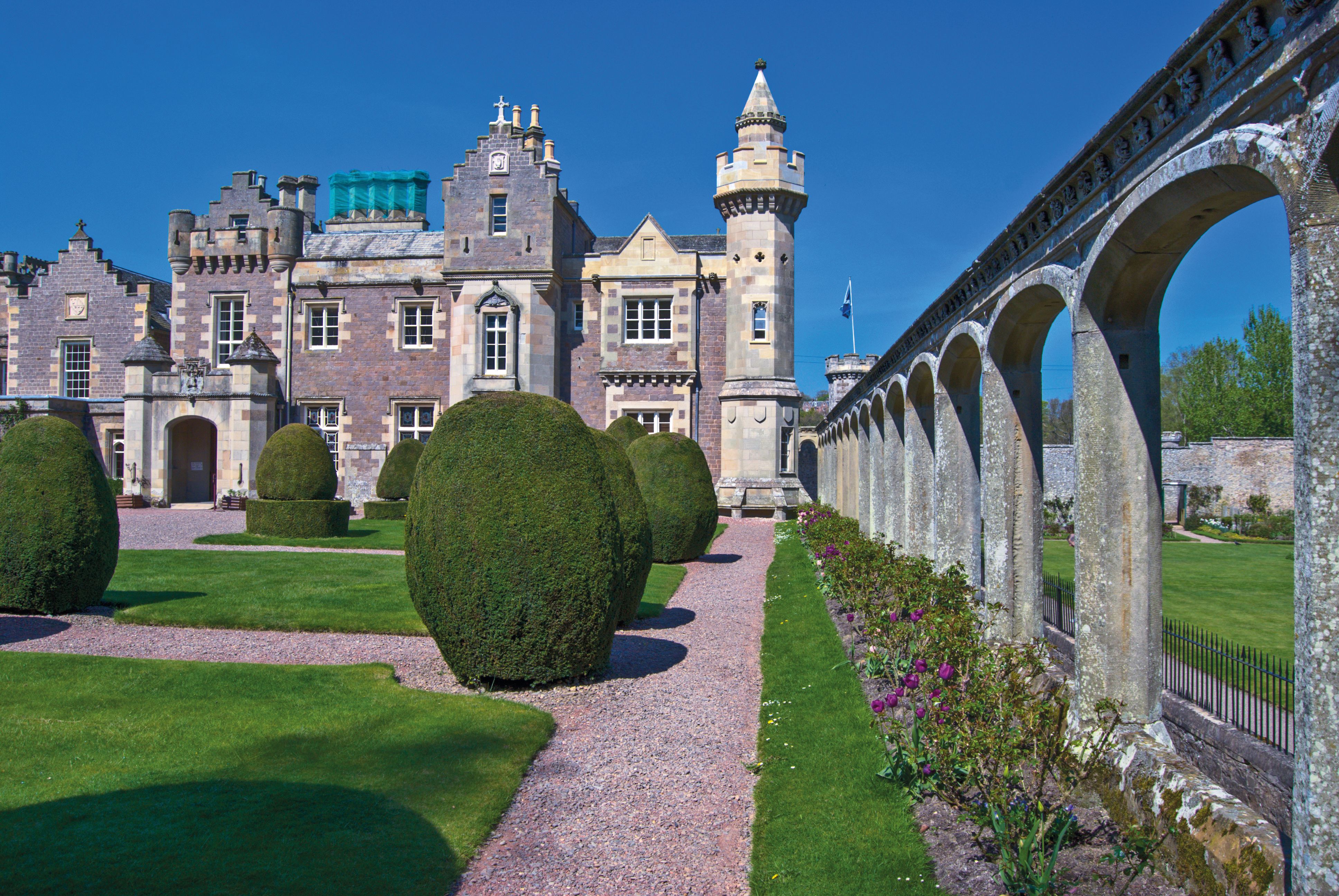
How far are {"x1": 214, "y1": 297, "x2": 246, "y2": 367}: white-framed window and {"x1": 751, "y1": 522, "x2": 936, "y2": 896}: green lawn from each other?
27.5 meters

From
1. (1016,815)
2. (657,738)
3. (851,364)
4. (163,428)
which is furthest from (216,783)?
(851,364)

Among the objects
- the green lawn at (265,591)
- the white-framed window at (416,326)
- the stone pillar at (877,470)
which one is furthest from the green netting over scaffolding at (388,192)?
the stone pillar at (877,470)

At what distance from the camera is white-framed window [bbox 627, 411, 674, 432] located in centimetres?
2800

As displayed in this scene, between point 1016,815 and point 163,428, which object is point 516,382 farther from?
→ point 1016,815

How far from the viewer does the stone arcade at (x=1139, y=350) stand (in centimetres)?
316

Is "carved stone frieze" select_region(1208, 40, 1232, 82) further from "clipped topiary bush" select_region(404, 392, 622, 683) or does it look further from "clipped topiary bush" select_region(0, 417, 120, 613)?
"clipped topiary bush" select_region(0, 417, 120, 613)

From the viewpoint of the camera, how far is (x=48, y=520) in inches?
395

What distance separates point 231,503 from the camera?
2734cm

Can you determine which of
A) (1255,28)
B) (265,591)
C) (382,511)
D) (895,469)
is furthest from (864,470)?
(382,511)

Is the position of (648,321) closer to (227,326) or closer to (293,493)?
(293,493)

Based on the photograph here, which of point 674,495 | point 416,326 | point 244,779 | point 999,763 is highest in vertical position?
A: point 416,326

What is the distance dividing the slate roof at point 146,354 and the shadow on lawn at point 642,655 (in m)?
25.0

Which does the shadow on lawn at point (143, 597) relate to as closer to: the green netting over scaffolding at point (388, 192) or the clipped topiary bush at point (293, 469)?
the clipped topiary bush at point (293, 469)

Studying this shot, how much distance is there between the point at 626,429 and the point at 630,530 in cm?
1485
